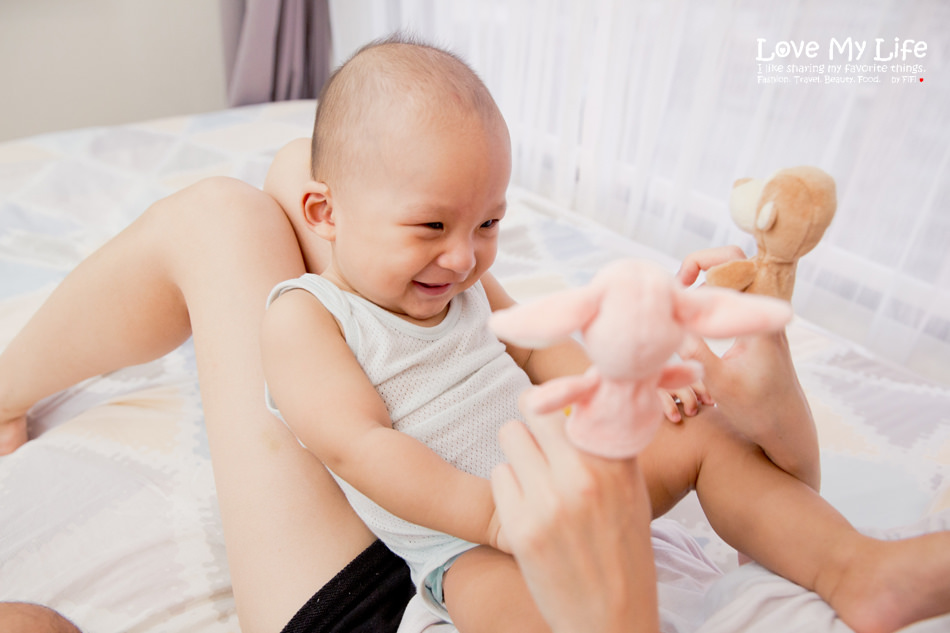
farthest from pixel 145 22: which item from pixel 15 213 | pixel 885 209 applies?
pixel 885 209

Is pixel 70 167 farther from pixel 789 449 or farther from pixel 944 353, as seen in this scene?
pixel 944 353

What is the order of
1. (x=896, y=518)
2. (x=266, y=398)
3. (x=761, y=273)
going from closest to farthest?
(x=761, y=273) < (x=266, y=398) < (x=896, y=518)

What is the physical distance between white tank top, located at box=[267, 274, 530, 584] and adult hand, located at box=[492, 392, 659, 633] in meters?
A: 0.34

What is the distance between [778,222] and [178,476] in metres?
0.90

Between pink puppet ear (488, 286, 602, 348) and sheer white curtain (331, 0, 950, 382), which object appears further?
sheer white curtain (331, 0, 950, 382)

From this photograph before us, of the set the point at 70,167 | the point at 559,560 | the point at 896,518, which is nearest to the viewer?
the point at 559,560

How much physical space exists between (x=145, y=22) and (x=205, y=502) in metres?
2.74

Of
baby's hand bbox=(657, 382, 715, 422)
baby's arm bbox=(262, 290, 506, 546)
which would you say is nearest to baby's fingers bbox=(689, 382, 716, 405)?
baby's hand bbox=(657, 382, 715, 422)

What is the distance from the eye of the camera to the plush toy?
63cm

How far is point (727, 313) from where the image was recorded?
0.38m

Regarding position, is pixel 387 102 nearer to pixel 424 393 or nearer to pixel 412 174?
pixel 412 174

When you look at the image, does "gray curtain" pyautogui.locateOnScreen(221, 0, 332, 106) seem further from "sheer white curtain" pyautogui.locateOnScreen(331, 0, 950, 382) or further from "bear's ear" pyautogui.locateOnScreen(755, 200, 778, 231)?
"bear's ear" pyautogui.locateOnScreen(755, 200, 778, 231)

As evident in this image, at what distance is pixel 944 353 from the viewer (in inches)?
62.2

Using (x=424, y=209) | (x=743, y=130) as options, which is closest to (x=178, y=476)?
(x=424, y=209)
